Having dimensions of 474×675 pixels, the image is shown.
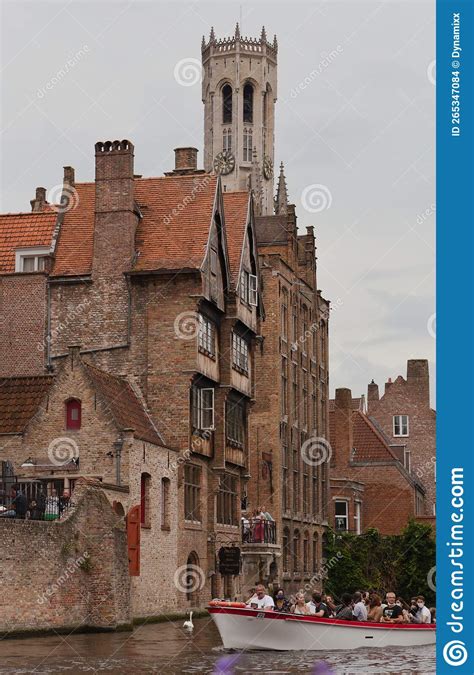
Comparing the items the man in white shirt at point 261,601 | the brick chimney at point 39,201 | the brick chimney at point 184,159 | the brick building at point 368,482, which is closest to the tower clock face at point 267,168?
the brick building at point 368,482

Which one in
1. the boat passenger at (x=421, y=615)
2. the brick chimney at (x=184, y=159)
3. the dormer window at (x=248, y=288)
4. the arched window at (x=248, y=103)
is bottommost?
the boat passenger at (x=421, y=615)

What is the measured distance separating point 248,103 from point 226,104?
291 cm

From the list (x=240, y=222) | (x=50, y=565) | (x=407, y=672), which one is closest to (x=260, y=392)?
(x=240, y=222)

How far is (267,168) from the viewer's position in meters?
155

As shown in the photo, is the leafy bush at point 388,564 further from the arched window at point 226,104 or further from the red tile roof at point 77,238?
the arched window at point 226,104

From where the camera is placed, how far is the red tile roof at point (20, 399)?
40438mm

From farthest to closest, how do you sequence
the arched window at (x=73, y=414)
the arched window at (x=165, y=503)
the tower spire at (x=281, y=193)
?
the tower spire at (x=281, y=193)
the arched window at (x=165, y=503)
the arched window at (x=73, y=414)

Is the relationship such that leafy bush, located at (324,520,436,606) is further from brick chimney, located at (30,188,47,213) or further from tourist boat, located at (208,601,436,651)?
tourist boat, located at (208,601,436,651)

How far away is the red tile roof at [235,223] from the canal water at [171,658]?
19096 millimetres

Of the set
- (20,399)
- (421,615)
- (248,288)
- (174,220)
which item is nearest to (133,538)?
(20,399)

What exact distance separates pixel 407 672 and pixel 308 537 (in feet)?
148

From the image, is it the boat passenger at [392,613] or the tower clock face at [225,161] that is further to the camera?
the tower clock face at [225,161]
